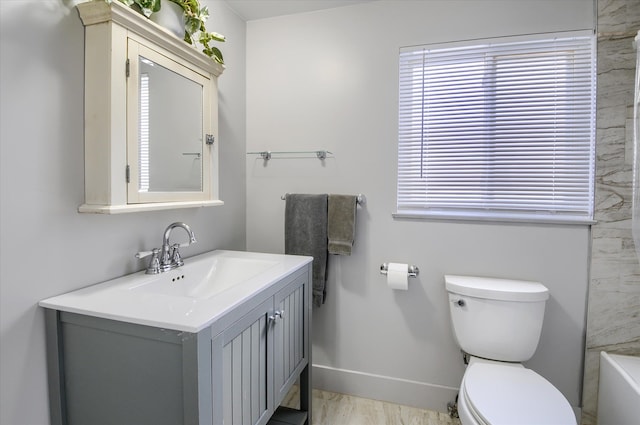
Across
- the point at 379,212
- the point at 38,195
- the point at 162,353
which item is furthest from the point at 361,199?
the point at 38,195

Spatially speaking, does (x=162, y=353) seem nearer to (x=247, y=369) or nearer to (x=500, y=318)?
(x=247, y=369)

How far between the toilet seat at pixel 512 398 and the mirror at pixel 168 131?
1.45 meters

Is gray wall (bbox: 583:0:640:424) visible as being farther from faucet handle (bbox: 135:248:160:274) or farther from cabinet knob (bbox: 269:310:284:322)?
faucet handle (bbox: 135:248:160:274)

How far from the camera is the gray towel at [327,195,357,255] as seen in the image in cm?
188

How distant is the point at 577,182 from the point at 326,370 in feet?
5.68

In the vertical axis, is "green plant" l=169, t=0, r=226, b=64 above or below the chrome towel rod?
above

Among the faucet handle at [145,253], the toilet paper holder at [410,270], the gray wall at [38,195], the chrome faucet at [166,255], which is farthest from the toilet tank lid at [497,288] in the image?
the gray wall at [38,195]

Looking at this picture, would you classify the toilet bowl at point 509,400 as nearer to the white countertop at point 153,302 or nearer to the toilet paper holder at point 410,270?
the toilet paper holder at point 410,270

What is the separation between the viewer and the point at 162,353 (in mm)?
911

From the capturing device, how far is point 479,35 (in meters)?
1.75

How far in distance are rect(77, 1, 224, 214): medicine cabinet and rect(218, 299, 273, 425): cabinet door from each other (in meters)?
0.56

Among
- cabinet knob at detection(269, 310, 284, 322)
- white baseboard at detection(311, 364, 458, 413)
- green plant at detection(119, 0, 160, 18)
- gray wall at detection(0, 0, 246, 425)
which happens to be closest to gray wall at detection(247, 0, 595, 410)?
white baseboard at detection(311, 364, 458, 413)

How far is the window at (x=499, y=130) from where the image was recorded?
5.47 feet

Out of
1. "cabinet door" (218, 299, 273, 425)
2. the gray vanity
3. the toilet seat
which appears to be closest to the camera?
the gray vanity
